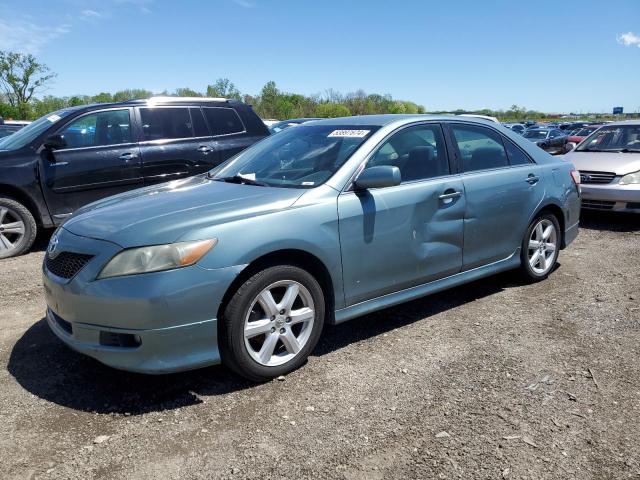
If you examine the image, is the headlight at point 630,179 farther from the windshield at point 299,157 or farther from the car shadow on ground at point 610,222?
the windshield at point 299,157

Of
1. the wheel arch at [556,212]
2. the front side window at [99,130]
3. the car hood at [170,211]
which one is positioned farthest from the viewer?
the front side window at [99,130]

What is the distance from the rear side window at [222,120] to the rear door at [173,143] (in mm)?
112

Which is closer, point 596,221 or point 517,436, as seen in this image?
point 517,436

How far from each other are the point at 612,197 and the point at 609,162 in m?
0.65

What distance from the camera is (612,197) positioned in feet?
Result: 25.1

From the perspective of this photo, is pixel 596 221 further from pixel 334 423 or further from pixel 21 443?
pixel 21 443

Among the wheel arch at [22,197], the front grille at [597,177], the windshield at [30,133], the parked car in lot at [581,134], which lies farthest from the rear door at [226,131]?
the parked car in lot at [581,134]

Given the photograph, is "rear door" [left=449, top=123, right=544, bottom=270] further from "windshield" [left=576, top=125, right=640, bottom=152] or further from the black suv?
"windshield" [left=576, top=125, right=640, bottom=152]

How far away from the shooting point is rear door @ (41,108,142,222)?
20.8 feet

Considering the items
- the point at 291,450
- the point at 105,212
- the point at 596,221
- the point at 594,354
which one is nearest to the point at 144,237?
the point at 105,212

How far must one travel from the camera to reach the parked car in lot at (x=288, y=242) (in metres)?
2.91

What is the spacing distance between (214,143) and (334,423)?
528cm

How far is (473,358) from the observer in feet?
11.8

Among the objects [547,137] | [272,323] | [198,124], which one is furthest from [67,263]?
[547,137]
